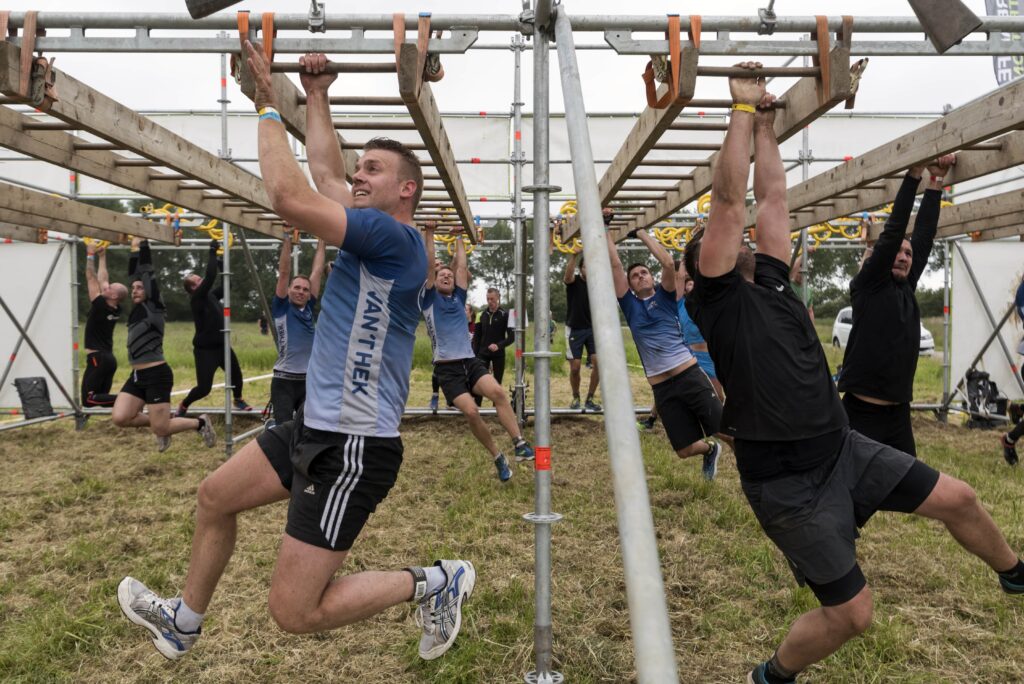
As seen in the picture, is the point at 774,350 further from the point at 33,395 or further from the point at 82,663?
the point at 33,395

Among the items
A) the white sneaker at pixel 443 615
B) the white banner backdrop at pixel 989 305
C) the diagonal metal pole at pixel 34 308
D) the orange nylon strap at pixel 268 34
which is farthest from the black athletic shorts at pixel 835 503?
the diagonal metal pole at pixel 34 308

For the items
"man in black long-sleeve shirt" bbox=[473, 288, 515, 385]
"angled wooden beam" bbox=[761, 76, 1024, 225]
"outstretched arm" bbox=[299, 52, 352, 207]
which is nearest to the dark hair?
"outstretched arm" bbox=[299, 52, 352, 207]

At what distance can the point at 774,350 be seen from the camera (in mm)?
2605

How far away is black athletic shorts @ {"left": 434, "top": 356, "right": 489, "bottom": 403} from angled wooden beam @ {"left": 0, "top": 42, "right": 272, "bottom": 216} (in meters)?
2.85

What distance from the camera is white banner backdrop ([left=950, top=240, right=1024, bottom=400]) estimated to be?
952cm

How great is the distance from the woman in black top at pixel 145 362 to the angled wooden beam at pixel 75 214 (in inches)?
9.7

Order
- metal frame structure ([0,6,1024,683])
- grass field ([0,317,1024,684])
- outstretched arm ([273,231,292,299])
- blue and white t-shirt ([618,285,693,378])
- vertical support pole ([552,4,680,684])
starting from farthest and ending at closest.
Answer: outstretched arm ([273,231,292,299]) < blue and white t-shirt ([618,285,693,378]) < grass field ([0,317,1024,684]) < metal frame structure ([0,6,1024,683]) < vertical support pole ([552,4,680,684])

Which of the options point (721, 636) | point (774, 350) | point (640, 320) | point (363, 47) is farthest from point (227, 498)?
point (640, 320)

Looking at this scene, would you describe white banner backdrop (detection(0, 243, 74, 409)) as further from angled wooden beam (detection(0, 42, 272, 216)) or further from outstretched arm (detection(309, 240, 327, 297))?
angled wooden beam (detection(0, 42, 272, 216))

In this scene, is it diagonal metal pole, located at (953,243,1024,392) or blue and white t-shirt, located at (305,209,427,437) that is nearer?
blue and white t-shirt, located at (305,209,427,437)

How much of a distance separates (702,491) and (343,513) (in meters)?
3.92

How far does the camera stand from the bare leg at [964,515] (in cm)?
256

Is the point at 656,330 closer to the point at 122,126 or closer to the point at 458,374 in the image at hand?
the point at 458,374

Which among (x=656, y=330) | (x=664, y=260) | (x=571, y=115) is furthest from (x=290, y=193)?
(x=656, y=330)
